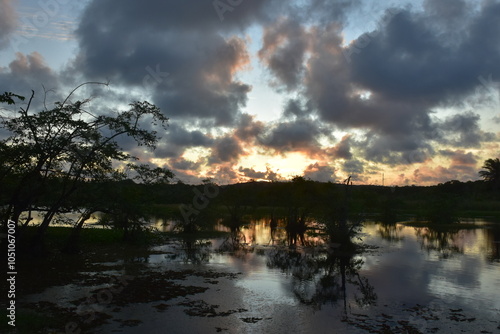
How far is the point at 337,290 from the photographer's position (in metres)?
20.6

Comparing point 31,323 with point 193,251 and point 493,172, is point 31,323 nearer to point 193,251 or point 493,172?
point 193,251

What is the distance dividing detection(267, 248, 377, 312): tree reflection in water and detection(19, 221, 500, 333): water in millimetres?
53

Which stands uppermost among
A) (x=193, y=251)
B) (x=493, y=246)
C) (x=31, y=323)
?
(x=493, y=246)

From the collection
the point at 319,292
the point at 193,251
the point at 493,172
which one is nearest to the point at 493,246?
the point at 319,292

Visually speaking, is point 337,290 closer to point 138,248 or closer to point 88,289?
point 88,289

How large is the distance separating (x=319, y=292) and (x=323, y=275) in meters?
4.76

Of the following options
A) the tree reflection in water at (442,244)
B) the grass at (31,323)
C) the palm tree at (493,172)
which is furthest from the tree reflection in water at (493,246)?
the palm tree at (493,172)

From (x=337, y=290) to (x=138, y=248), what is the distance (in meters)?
19.3

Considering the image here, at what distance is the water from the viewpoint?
14.7 meters

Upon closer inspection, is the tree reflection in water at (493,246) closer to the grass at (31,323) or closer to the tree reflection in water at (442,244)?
the tree reflection in water at (442,244)

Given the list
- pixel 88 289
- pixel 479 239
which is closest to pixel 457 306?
pixel 88 289

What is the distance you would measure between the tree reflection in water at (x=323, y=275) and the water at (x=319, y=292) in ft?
0.17

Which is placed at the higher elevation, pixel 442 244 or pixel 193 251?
pixel 442 244

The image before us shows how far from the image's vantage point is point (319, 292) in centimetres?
2006
